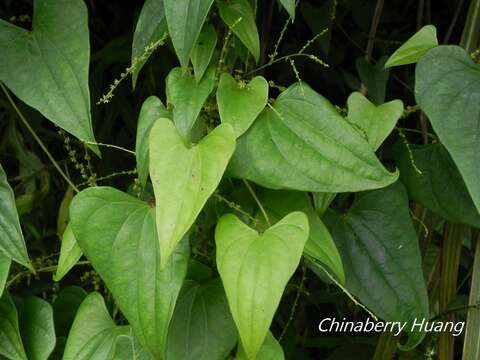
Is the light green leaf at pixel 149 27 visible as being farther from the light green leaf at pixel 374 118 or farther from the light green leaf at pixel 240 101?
the light green leaf at pixel 374 118

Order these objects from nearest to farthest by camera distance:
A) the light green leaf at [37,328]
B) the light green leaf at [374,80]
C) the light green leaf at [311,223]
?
the light green leaf at [311,223] → the light green leaf at [37,328] → the light green leaf at [374,80]

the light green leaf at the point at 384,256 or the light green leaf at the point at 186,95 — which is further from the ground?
the light green leaf at the point at 186,95

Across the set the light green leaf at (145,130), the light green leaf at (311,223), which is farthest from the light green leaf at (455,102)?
the light green leaf at (145,130)

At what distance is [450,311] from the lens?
2.72ft

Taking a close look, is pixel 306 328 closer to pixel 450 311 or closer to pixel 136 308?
pixel 450 311

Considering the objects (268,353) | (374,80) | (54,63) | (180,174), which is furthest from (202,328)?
(374,80)

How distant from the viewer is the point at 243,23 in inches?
26.2

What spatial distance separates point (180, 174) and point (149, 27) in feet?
0.65

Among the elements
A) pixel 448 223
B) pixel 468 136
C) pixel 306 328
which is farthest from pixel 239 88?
pixel 306 328

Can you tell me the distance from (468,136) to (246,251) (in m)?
0.21

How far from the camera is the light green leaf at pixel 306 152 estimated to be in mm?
582

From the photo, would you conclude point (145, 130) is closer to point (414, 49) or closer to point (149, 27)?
point (149, 27)

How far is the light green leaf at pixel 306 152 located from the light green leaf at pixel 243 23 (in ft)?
0.20

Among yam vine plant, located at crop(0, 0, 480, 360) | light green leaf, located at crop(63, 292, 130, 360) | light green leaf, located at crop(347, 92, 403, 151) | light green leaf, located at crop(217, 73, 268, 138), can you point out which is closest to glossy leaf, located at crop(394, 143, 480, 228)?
yam vine plant, located at crop(0, 0, 480, 360)
